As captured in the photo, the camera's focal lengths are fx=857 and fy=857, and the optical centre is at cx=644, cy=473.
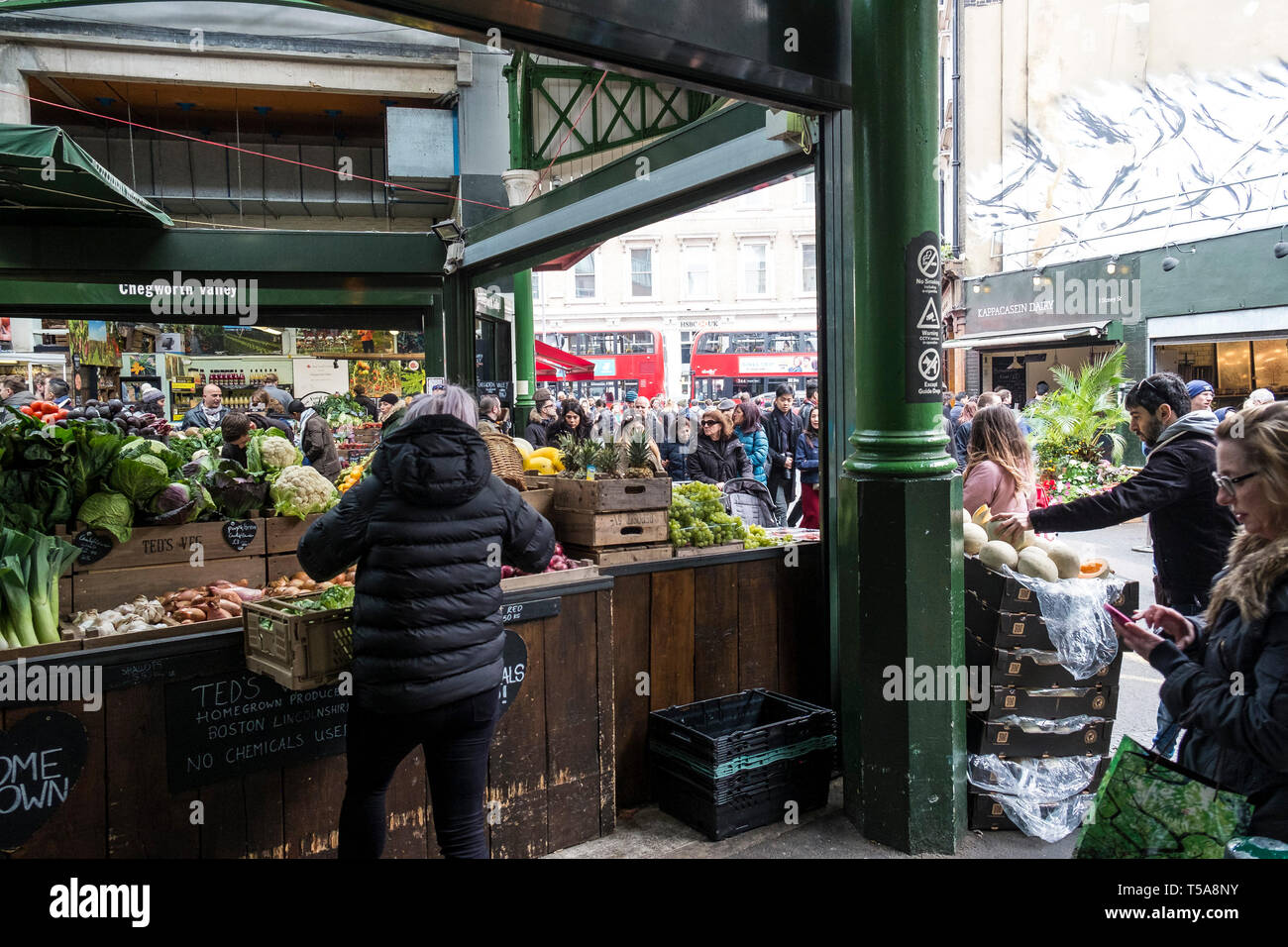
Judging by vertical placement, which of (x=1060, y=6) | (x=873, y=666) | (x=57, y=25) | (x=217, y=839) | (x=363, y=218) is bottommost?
(x=217, y=839)

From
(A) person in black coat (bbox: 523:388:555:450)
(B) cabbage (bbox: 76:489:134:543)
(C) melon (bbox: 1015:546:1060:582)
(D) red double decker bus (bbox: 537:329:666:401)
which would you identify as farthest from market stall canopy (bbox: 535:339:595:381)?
(C) melon (bbox: 1015:546:1060:582)

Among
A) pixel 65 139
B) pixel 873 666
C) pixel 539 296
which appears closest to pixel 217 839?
pixel 873 666

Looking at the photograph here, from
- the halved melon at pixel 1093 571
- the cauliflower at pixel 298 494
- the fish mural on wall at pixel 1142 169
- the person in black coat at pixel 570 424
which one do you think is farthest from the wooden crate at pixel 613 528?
the fish mural on wall at pixel 1142 169

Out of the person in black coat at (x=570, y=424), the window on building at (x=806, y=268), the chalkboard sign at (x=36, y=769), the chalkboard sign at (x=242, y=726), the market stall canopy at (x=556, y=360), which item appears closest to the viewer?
the chalkboard sign at (x=36, y=769)

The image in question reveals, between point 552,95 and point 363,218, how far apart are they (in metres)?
12.3

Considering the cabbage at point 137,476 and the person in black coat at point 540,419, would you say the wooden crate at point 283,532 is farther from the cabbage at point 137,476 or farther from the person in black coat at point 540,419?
the person in black coat at point 540,419

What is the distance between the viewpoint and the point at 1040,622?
3.91m

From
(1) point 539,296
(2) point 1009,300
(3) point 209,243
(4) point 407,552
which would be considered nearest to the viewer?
(4) point 407,552

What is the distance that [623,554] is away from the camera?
4262 mm

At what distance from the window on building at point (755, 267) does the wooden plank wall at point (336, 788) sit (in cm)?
3474

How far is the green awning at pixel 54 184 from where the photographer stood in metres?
6.79

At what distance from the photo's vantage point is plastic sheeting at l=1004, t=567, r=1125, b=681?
388cm

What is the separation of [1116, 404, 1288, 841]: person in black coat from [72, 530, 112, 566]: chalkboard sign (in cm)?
389

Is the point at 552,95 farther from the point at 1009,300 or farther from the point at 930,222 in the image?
the point at 1009,300
